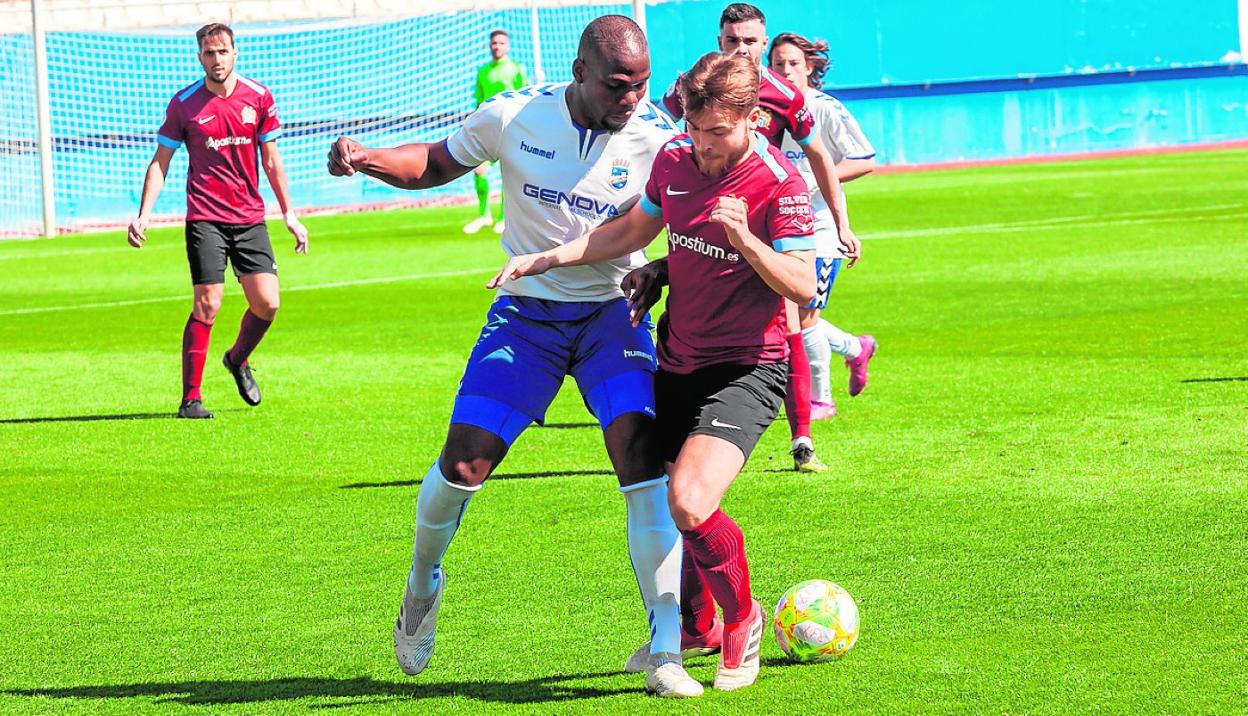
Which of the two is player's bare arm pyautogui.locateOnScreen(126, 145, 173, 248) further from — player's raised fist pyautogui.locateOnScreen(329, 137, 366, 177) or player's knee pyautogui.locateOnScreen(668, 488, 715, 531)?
player's knee pyautogui.locateOnScreen(668, 488, 715, 531)

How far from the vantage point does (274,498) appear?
7.93 meters

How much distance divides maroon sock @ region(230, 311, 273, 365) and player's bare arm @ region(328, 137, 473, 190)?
5259 millimetres

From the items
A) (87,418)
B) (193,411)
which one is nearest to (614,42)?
(193,411)

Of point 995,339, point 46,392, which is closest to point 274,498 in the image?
point 46,392

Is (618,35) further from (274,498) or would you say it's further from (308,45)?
(308,45)

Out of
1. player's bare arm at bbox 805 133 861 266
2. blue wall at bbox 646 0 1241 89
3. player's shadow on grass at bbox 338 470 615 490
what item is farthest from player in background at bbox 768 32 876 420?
blue wall at bbox 646 0 1241 89

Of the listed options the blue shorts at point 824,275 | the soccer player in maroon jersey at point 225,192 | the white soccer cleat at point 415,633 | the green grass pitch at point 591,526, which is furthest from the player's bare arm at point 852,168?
the white soccer cleat at point 415,633

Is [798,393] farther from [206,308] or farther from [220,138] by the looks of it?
[220,138]

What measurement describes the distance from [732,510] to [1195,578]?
2.05m

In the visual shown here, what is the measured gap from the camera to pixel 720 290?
5.16 meters

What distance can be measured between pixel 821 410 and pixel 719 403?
4.48m

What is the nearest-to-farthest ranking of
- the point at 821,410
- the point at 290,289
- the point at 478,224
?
the point at 821,410, the point at 290,289, the point at 478,224

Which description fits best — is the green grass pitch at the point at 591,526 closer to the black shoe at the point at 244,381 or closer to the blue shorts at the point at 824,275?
the black shoe at the point at 244,381

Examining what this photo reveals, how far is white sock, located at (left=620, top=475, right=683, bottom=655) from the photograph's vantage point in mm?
5133
